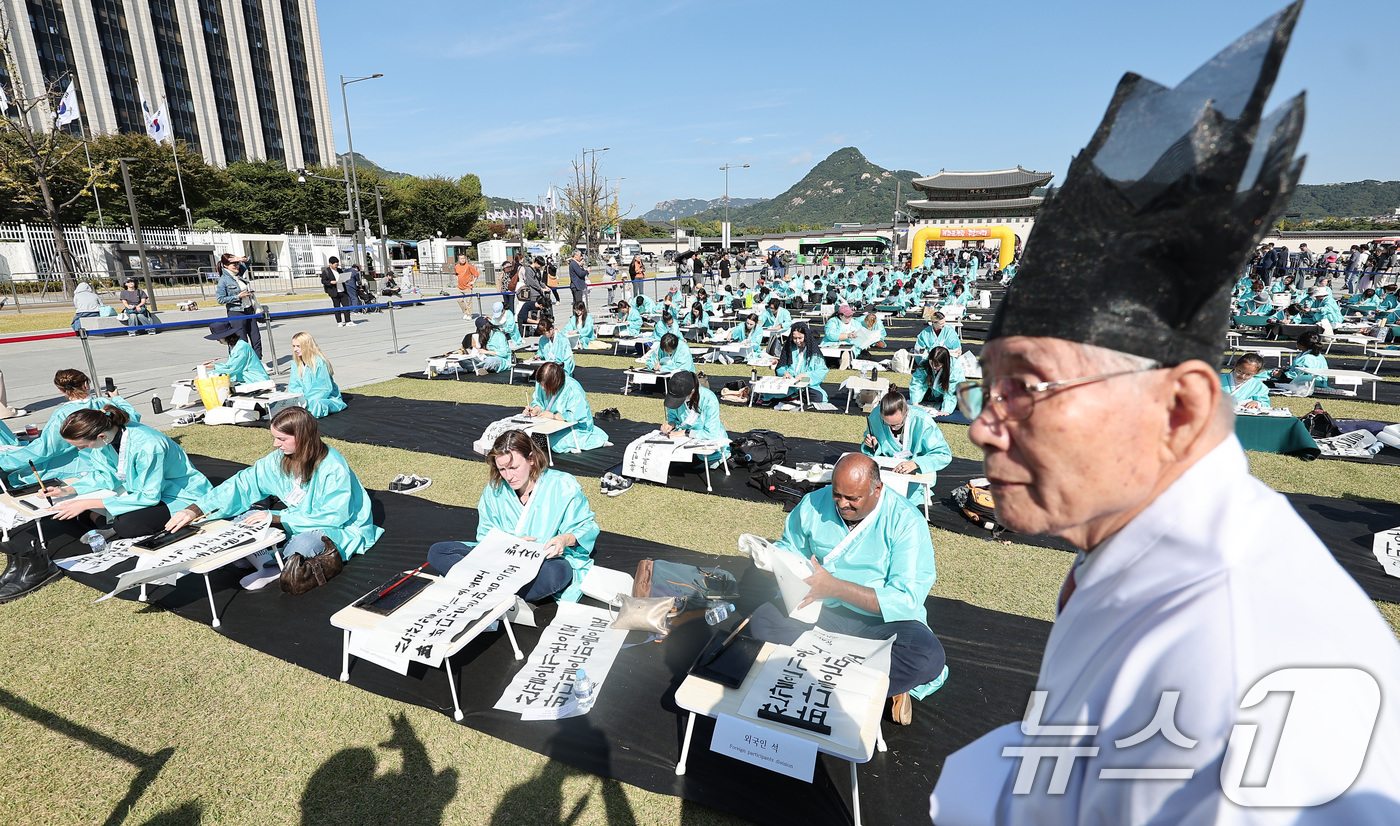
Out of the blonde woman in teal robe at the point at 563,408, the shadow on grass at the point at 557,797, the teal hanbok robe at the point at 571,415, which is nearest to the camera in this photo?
the shadow on grass at the point at 557,797

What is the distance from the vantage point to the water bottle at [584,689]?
343 cm

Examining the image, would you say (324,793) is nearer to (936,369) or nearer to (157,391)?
(936,369)

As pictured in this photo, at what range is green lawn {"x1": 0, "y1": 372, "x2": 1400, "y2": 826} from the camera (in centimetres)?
294

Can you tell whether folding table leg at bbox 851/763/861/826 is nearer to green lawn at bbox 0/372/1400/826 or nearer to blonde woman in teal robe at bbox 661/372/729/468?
green lawn at bbox 0/372/1400/826

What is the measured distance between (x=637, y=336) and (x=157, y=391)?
911cm

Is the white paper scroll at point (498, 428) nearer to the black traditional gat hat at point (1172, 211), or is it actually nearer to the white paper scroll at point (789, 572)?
the white paper scroll at point (789, 572)

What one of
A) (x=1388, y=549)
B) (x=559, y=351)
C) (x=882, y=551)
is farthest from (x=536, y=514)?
(x=559, y=351)

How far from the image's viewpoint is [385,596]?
3797 millimetres

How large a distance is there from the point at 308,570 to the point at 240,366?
712 cm

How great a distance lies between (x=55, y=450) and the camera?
19.6 feet

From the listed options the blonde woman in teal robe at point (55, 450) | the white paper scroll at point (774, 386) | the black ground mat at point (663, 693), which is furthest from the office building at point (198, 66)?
the black ground mat at point (663, 693)

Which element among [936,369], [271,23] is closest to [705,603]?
[936,369]

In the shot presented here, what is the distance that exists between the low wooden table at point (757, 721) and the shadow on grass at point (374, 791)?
1.19 meters

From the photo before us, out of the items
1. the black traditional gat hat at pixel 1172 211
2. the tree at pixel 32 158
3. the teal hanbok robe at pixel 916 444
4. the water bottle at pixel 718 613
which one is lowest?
the water bottle at pixel 718 613
